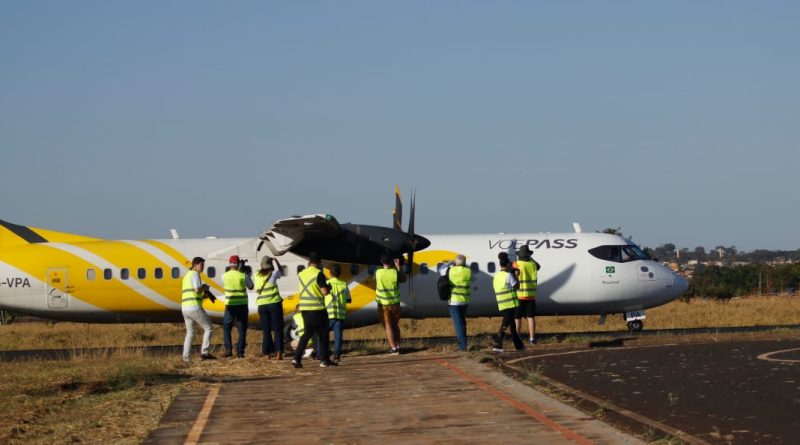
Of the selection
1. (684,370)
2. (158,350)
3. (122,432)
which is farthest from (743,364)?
(158,350)

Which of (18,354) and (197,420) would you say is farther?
(18,354)

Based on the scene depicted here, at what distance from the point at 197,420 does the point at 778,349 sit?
36.4ft

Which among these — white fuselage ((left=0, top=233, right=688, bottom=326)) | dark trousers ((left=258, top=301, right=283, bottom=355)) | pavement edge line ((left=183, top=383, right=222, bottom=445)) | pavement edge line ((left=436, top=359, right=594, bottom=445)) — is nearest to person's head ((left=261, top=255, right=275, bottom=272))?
dark trousers ((left=258, top=301, right=283, bottom=355))

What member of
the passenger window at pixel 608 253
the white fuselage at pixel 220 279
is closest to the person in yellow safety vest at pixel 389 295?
the white fuselage at pixel 220 279

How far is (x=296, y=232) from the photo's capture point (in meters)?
23.5

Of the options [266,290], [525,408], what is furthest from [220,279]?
[525,408]

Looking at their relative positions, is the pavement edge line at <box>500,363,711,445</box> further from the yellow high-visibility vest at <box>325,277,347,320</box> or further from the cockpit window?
the cockpit window

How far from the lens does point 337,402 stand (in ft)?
42.1

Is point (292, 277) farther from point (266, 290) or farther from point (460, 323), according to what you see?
point (460, 323)

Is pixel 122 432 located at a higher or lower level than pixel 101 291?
lower

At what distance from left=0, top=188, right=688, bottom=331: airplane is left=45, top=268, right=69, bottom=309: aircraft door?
0.08 feet

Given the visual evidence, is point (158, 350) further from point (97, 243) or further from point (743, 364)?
point (743, 364)

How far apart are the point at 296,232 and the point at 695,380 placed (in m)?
11.7

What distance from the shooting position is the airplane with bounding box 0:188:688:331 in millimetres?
26000
